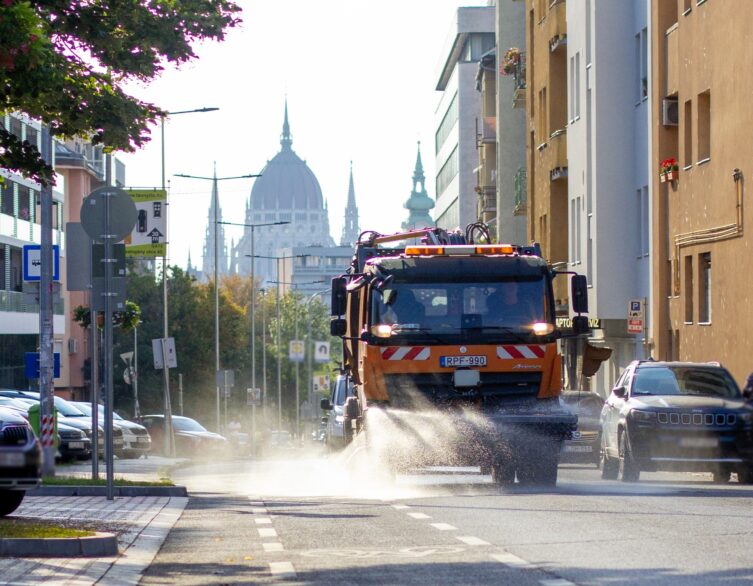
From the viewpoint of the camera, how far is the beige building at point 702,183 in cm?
3189

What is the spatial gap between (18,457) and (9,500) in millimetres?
1615

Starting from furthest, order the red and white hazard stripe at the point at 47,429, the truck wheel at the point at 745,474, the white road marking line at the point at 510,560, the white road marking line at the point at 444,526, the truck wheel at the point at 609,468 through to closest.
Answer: the red and white hazard stripe at the point at 47,429 < the truck wheel at the point at 609,468 < the truck wheel at the point at 745,474 < the white road marking line at the point at 444,526 < the white road marking line at the point at 510,560

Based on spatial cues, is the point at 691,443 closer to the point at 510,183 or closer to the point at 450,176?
the point at 510,183

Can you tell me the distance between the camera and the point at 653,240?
3959 centimetres

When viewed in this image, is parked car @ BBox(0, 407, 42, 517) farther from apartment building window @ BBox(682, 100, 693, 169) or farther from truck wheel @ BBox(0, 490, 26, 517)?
apartment building window @ BBox(682, 100, 693, 169)

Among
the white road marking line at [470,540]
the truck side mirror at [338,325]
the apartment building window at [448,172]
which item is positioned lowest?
the white road marking line at [470,540]

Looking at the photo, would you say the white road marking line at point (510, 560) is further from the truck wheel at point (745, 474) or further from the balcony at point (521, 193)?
the balcony at point (521, 193)

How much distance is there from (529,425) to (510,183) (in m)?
48.6

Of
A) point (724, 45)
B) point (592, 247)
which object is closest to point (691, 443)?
point (724, 45)

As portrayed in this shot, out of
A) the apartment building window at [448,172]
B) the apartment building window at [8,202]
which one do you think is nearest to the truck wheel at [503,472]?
the apartment building window at [8,202]

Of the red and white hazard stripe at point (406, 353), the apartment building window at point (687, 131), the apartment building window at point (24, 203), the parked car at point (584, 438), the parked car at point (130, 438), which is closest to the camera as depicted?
the red and white hazard stripe at point (406, 353)

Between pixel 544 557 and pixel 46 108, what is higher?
pixel 46 108

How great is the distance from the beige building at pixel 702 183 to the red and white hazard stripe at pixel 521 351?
1078 centimetres

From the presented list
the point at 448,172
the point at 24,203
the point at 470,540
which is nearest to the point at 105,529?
the point at 470,540
